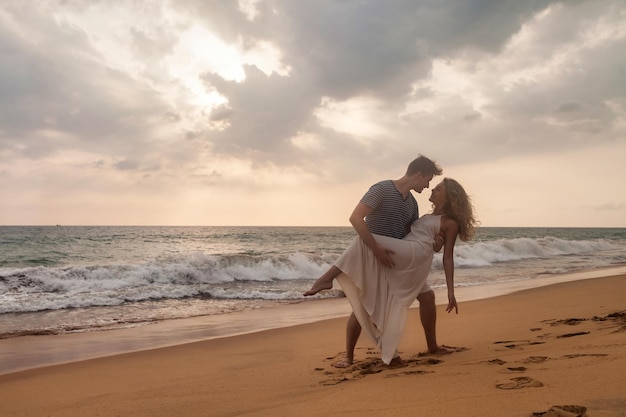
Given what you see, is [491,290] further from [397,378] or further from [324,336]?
[397,378]

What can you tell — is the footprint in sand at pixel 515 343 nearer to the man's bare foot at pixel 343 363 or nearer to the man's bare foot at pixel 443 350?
the man's bare foot at pixel 443 350

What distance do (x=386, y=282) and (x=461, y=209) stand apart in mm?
975

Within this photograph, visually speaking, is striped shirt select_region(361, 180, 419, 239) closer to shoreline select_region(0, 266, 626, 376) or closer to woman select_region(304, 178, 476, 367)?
woman select_region(304, 178, 476, 367)

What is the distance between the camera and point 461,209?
14.2 feet

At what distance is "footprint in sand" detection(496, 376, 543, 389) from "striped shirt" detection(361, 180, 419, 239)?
1639 mm

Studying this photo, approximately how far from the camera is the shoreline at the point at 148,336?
19.8 feet

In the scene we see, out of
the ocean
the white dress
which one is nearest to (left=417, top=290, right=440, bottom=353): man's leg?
the white dress

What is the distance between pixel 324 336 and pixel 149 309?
18.2 ft

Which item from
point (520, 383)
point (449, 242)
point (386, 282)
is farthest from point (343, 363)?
point (520, 383)

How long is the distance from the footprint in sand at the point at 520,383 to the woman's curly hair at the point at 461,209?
1.64 m

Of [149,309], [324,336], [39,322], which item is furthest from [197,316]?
[324,336]

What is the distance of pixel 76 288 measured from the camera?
1497 centimetres

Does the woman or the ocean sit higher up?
the woman

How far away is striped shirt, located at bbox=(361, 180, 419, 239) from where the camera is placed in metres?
4.05
